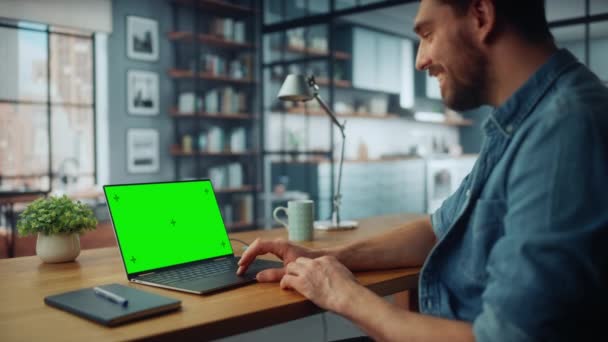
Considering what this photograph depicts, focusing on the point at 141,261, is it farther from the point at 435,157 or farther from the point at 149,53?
the point at 435,157

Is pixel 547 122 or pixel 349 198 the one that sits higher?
pixel 547 122

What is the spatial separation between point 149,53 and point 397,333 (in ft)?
17.6

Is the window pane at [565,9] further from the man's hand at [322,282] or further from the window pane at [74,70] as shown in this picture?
the window pane at [74,70]

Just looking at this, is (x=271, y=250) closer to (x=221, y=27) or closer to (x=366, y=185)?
(x=221, y=27)

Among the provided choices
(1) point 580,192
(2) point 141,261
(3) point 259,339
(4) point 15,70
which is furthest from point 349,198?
(1) point 580,192

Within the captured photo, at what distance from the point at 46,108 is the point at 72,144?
17.3 inches

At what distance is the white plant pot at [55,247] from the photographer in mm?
1392

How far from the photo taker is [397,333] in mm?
877

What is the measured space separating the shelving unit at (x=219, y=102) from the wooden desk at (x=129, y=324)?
4.41 meters

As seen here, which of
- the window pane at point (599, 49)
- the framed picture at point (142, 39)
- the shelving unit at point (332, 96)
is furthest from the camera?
the framed picture at point (142, 39)

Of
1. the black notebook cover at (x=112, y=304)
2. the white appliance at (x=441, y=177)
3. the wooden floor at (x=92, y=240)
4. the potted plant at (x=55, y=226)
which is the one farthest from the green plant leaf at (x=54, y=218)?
the white appliance at (x=441, y=177)

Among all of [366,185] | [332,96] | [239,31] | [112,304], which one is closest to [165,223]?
[112,304]

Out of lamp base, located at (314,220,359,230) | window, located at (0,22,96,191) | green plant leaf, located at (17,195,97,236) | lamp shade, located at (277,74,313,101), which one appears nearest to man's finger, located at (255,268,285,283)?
green plant leaf, located at (17,195,97,236)

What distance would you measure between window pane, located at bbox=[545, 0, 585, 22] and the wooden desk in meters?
2.80
